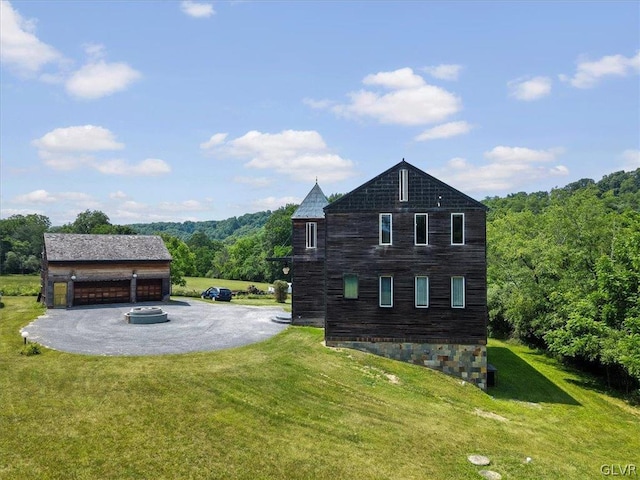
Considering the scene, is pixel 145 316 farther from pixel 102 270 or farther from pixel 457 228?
pixel 457 228

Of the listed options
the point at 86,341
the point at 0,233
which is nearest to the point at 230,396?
the point at 86,341

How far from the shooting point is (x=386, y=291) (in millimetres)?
27578

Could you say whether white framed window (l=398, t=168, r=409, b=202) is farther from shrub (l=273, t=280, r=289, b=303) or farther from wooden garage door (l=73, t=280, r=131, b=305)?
wooden garage door (l=73, t=280, r=131, b=305)

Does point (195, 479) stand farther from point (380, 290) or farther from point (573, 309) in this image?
point (573, 309)

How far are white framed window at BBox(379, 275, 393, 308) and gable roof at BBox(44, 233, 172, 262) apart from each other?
26655 millimetres

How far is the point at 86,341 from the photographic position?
27125 millimetres

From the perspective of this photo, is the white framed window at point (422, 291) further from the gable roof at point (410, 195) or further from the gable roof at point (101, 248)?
the gable roof at point (101, 248)

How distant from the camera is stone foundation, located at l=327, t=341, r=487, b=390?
2692cm

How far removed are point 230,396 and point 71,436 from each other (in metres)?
6.05

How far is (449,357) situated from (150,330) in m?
19.0

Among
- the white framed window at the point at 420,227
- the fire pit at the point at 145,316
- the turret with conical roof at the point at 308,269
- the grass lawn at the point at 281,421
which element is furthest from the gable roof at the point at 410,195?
the fire pit at the point at 145,316

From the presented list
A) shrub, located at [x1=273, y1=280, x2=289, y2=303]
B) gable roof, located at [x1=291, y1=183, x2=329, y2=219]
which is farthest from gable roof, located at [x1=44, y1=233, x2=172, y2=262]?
gable roof, located at [x1=291, y1=183, x2=329, y2=219]

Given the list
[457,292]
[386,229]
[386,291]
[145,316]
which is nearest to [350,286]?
[386,291]

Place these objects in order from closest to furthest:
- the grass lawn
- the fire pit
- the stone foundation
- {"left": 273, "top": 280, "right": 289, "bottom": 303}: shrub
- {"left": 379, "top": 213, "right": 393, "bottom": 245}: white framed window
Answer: the grass lawn → the stone foundation → {"left": 379, "top": 213, "right": 393, "bottom": 245}: white framed window → the fire pit → {"left": 273, "top": 280, "right": 289, "bottom": 303}: shrub
